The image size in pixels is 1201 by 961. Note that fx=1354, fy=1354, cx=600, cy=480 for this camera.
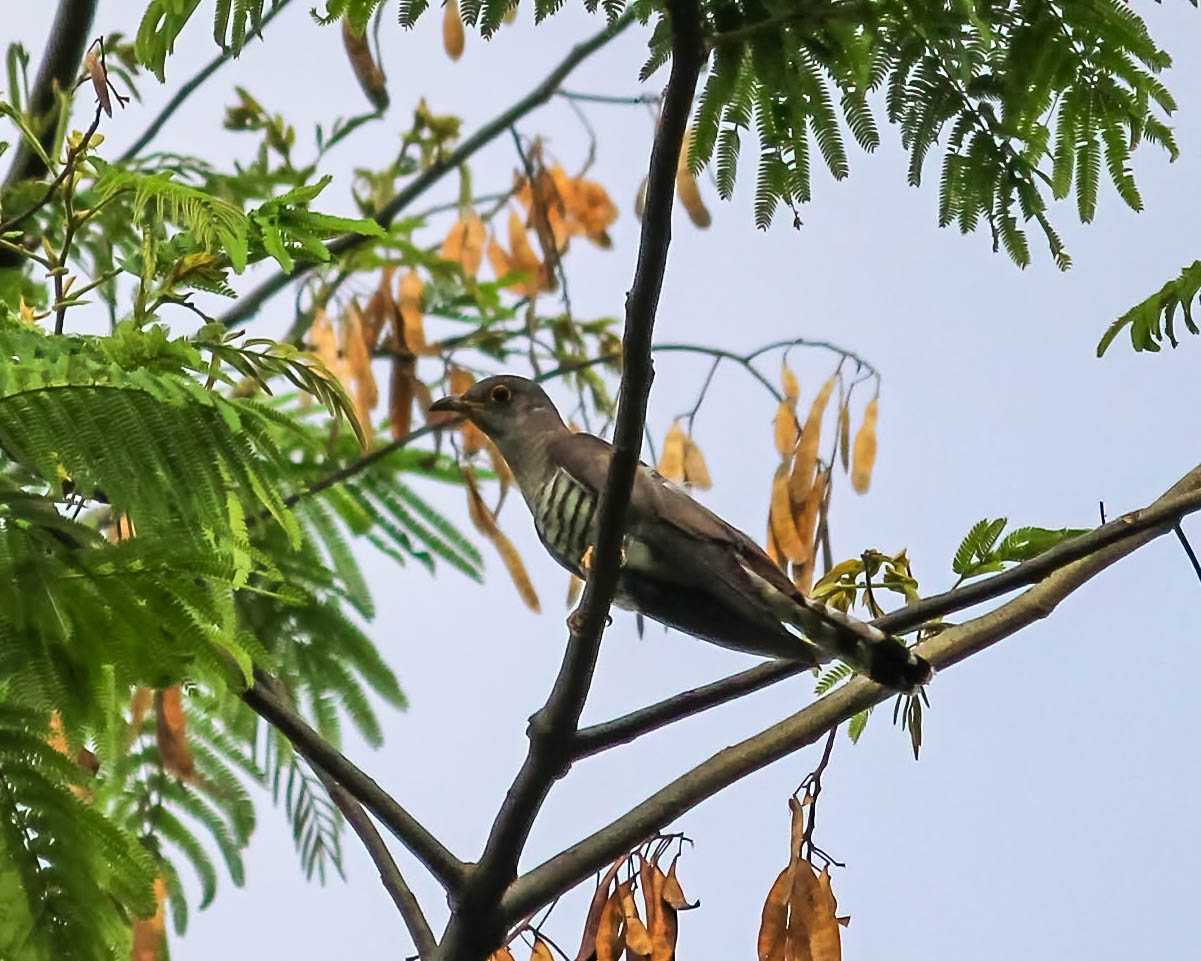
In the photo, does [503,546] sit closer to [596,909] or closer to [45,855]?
[596,909]

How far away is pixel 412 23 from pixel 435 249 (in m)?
1.25

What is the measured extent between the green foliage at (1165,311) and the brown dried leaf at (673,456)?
747 millimetres

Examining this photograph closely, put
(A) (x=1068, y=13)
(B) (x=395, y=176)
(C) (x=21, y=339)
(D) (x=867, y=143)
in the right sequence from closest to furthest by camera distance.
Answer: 1. (C) (x=21, y=339)
2. (A) (x=1068, y=13)
3. (D) (x=867, y=143)
4. (B) (x=395, y=176)

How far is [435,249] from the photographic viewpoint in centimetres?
271

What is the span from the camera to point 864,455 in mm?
2146

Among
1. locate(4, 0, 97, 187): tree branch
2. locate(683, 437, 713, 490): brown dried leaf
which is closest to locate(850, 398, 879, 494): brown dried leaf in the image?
locate(683, 437, 713, 490): brown dried leaf

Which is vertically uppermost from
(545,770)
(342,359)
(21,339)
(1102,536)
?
(342,359)

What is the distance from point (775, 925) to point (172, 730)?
840 millimetres

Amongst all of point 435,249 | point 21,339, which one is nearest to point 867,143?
point 21,339

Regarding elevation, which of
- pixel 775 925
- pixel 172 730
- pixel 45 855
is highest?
pixel 172 730

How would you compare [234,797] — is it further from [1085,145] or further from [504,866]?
[1085,145]

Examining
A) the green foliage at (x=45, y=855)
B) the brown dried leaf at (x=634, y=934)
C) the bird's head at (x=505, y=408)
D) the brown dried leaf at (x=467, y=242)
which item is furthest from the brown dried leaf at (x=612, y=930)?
the brown dried leaf at (x=467, y=242)

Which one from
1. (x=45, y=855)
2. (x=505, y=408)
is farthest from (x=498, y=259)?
(x=45, y=855)

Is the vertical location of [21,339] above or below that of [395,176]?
below
